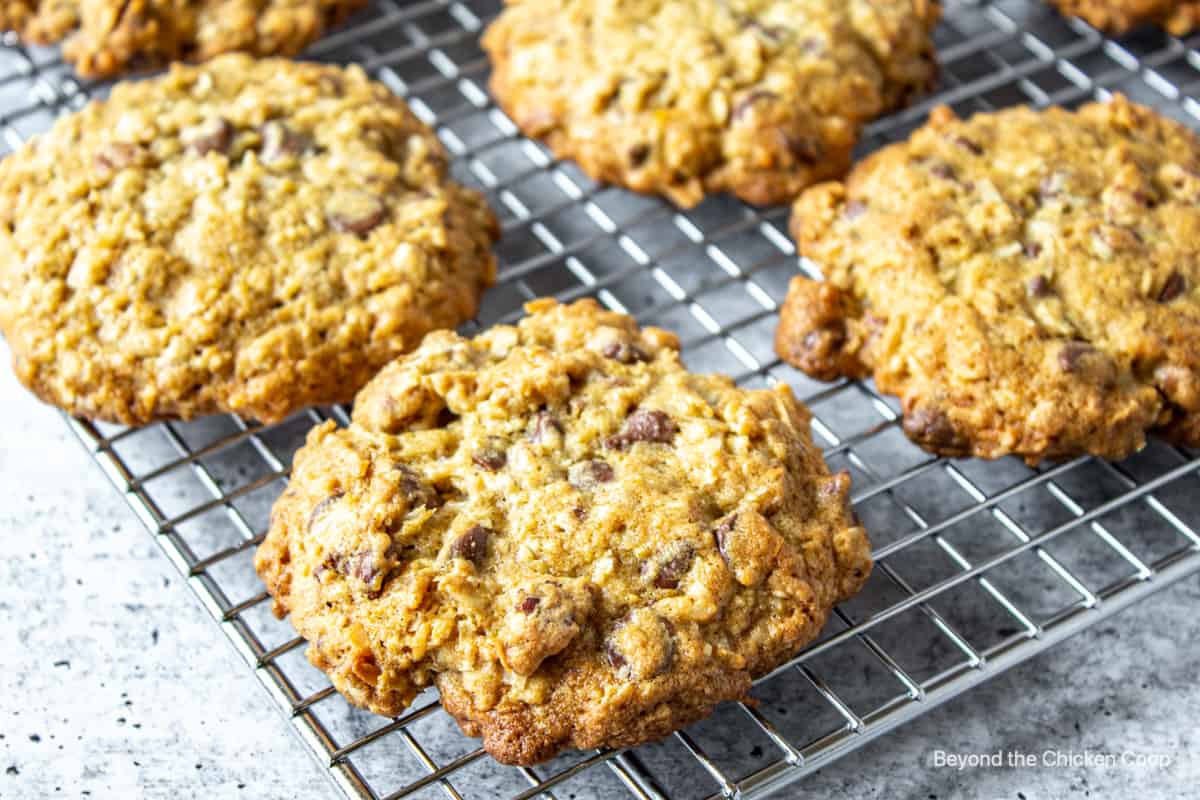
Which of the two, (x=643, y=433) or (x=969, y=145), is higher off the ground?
(x=969, y=145)

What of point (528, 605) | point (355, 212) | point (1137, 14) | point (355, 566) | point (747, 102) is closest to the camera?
point (528, 605)

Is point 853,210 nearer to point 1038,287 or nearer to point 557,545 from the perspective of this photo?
point 1038,287

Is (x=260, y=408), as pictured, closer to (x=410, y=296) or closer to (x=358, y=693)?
→ (x=410, y=296)

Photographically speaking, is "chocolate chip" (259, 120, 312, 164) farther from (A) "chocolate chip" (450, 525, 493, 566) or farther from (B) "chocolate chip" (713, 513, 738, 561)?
(B) "chocolate chip" (713, 513, 738, 561)

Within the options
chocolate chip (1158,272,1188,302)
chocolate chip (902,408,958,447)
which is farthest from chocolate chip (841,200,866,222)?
chocolate chip (1158,272,1188,302)

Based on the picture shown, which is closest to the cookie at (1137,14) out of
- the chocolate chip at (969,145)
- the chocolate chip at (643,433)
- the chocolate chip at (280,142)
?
the chocolate chip at (969,145)

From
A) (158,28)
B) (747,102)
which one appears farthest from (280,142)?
(747,102)

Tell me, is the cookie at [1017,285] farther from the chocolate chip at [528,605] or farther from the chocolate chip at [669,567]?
the chocolate chip at [528,605]

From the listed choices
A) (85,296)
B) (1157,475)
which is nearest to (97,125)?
(85,296)
